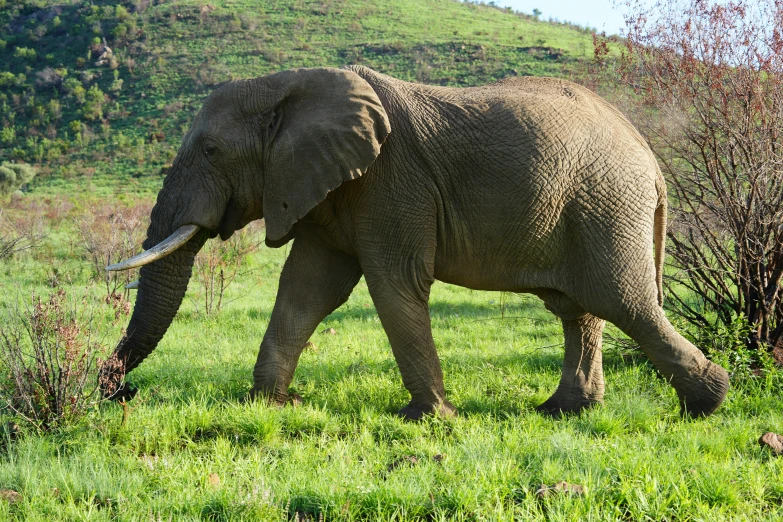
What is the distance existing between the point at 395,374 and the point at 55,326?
2980mm

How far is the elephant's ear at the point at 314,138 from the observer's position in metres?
5.12

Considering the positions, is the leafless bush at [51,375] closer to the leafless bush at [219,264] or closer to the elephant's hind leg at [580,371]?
the elephant's hind leg at [580,371]

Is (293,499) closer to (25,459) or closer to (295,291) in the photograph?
(25,459)

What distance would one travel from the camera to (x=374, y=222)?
5312 mm

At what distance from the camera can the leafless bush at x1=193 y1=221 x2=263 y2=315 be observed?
10633mm

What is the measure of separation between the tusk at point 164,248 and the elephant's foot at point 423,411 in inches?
78.4

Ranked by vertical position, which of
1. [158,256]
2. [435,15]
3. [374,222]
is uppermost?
[435,15]

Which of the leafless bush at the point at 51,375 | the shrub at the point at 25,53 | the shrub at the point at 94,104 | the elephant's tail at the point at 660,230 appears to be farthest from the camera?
the shrub at the point at 25,53

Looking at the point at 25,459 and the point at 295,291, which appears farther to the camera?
the point at 295,291

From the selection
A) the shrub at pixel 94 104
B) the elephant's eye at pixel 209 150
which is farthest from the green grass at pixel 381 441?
the shrub at pixel 94 104

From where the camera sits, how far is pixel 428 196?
5.32 meters

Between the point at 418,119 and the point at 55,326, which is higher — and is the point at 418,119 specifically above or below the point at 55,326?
above

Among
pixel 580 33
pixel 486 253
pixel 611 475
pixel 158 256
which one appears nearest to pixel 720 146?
pixel 486 253

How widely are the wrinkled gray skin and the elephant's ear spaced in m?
0.01
